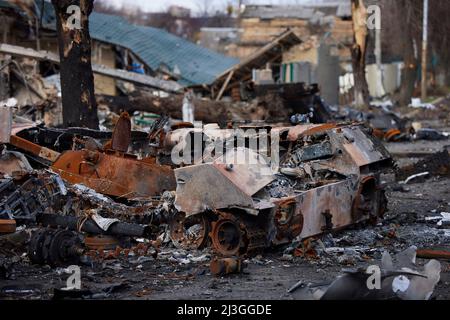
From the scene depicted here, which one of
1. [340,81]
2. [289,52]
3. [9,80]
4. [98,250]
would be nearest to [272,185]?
[98,250]

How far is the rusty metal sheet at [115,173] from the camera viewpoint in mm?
11188

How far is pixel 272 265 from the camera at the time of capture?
8.85 m

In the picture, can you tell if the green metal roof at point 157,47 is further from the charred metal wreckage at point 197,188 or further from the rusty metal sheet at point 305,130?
the rusty metal sheet at point 305,130

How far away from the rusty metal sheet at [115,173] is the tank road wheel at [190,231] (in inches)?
66.3

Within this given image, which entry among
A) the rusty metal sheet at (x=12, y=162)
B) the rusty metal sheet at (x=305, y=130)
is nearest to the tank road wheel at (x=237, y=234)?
the rusty metal sheet at (x=305, y=130)

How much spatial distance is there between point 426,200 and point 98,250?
6556 mm

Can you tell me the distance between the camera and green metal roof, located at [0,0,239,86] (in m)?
31.7

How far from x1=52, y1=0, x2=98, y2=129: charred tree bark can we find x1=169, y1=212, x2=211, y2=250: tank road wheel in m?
5.93

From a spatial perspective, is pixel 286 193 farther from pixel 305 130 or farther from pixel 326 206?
pixel 305 130

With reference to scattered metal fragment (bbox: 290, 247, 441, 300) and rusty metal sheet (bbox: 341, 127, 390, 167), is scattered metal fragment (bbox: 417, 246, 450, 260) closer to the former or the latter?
rusty metal sheet (bbox: 341, 127, 390, 167)

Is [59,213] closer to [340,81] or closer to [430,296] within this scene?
[430,296]

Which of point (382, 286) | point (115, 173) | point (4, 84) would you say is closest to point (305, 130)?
point (115, 173)

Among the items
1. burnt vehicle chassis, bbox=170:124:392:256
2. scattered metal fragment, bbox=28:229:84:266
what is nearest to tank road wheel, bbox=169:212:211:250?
burnt vehicle chassis, bbox=170:124:392:256

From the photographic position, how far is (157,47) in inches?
1352
